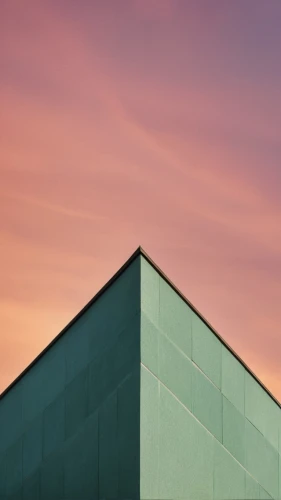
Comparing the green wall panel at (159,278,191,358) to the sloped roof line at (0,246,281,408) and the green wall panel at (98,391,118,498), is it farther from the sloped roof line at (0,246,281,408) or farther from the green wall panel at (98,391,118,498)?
the green wall panel at (98,391,118,498)

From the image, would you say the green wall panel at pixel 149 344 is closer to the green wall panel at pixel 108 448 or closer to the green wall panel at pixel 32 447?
the green wall panel at pixel 108 448

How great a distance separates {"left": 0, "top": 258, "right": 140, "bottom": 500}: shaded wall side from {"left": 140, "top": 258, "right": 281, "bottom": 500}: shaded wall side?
37 centimetres

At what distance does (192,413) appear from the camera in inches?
712

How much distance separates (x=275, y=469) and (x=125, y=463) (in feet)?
20.7

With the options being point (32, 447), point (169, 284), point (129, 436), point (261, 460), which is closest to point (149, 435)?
point (129, 436)

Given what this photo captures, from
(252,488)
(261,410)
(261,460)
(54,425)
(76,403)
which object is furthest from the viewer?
(261,410)

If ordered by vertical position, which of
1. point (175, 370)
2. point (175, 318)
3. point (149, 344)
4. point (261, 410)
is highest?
point (175, 318)

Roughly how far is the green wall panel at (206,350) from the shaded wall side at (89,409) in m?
1.92

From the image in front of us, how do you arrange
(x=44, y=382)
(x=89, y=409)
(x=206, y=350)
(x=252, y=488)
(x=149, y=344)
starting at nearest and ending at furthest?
(x=149, y=344)
(x=89, y=409)
(x=206, y=350)
(x=252, y=488)
(x=44, y=382)

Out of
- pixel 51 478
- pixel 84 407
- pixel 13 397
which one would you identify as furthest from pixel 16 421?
pixel 84 407

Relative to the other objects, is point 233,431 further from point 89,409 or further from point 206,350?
point 89,409

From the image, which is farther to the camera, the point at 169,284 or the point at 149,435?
the point at 169,284

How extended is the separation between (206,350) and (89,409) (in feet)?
9.78

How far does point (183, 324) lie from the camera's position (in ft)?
61.1
